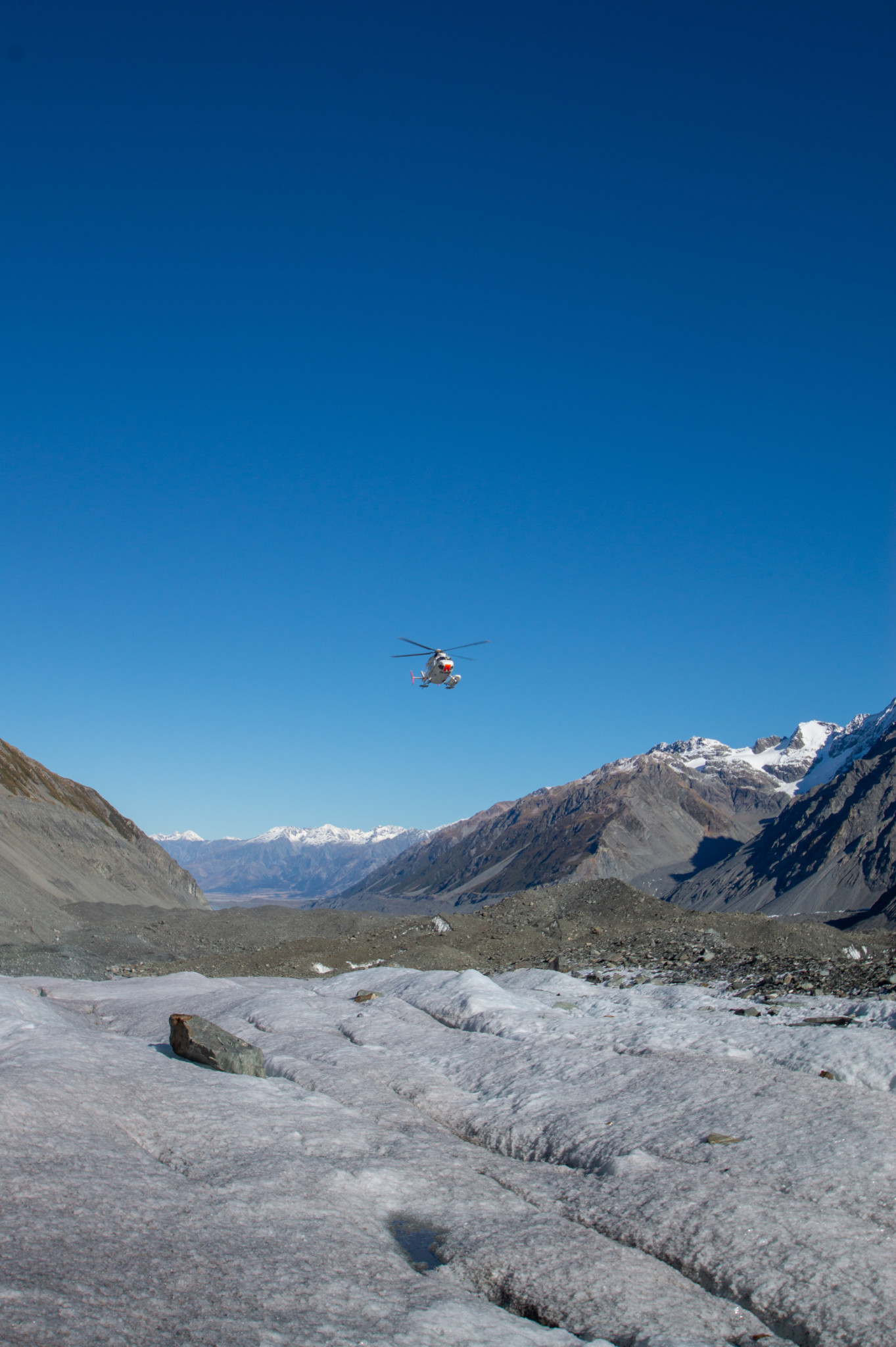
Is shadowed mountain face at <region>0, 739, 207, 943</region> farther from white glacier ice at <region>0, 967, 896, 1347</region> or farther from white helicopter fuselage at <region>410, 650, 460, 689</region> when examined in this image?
white glacier ice at <region>0, 967, 896, 1347</region>

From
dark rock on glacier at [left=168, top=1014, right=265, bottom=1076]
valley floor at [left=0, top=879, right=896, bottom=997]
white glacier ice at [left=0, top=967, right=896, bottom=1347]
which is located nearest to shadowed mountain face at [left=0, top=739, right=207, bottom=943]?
valley floor at [left=0, top=879, right=896, bottom=997]

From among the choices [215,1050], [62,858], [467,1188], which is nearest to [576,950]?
[215,1050]

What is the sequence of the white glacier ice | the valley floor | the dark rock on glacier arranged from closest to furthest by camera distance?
1. the white glacier ice
2. the dark rock on glacier
3. the valley floor

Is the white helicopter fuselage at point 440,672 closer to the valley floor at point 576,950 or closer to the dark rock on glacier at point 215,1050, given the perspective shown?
the valley floor at point 576,950

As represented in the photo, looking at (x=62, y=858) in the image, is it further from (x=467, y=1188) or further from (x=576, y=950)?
(x=467, y=1188)

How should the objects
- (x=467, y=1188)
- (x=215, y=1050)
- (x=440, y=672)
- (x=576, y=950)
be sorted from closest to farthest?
(x=467, y=1188)
(x=215, y=1050)
(x=576, y=950)
(x=440, y=672)

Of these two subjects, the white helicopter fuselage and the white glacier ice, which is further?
the white helicopter fuselage
